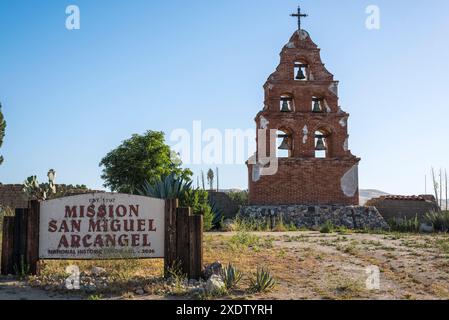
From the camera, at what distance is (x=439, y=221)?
19.0m

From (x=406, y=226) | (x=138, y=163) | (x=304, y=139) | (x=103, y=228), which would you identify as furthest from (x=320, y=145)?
(x=103, y=228)

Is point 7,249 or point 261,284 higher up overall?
point 7,249

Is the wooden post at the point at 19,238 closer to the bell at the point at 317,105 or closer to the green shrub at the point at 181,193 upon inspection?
the green shrub at the point at 181,193

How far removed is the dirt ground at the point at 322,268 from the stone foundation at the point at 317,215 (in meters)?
6.15

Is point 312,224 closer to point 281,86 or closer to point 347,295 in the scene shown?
point 281,86

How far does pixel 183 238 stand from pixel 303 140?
13.9 metres

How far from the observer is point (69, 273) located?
7.39 m

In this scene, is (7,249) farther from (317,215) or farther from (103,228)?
(317,215)

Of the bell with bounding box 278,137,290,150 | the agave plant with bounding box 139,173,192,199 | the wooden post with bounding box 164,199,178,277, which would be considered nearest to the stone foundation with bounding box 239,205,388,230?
the bell with bounding box 278,137,290,150

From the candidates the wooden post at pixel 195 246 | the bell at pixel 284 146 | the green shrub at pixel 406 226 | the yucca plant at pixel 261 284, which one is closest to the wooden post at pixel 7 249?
the wooden post at pixel 195 246

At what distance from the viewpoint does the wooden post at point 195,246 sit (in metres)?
7.15

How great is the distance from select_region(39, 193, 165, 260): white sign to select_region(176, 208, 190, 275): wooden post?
28 cm
